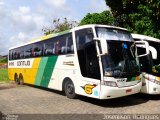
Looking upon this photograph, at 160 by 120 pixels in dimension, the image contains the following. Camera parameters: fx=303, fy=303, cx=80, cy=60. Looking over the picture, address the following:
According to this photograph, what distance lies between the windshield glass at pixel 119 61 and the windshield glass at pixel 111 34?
0.23 meters

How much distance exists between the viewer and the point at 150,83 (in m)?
12.6

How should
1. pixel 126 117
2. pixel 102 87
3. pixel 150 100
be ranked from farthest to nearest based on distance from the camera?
pixel 150 100 < pixel 102 87 < pixel 126 117

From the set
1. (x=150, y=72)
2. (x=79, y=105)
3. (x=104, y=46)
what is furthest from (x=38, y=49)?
(x=104, y=46)

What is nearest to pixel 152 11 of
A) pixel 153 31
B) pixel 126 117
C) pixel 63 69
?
pixel 153 31

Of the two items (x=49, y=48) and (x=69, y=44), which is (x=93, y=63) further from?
(x=49, y=48)

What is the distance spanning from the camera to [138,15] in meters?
20.3

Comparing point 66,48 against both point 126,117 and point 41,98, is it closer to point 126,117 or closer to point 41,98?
point 41,98

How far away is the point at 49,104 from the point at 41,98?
1873mm

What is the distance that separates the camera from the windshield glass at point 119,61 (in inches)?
440

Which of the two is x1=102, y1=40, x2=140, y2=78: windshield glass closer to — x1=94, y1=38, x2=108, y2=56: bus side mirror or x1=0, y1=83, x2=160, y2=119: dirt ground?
x1=94, y1=38, x2=108, y2=56: bus side mirror

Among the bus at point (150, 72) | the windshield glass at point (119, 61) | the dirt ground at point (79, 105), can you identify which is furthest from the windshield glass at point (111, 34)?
the dirt ground at point (79, 105)

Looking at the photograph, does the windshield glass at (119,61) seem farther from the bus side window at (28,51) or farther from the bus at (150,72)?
the bus side window at (28,51)

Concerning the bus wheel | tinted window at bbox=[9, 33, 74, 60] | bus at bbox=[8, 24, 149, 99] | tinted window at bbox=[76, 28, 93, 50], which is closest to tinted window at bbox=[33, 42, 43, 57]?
tinted window at bbox=[9, 33, 74, 60]

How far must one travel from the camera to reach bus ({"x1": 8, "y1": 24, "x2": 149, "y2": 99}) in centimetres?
1116
